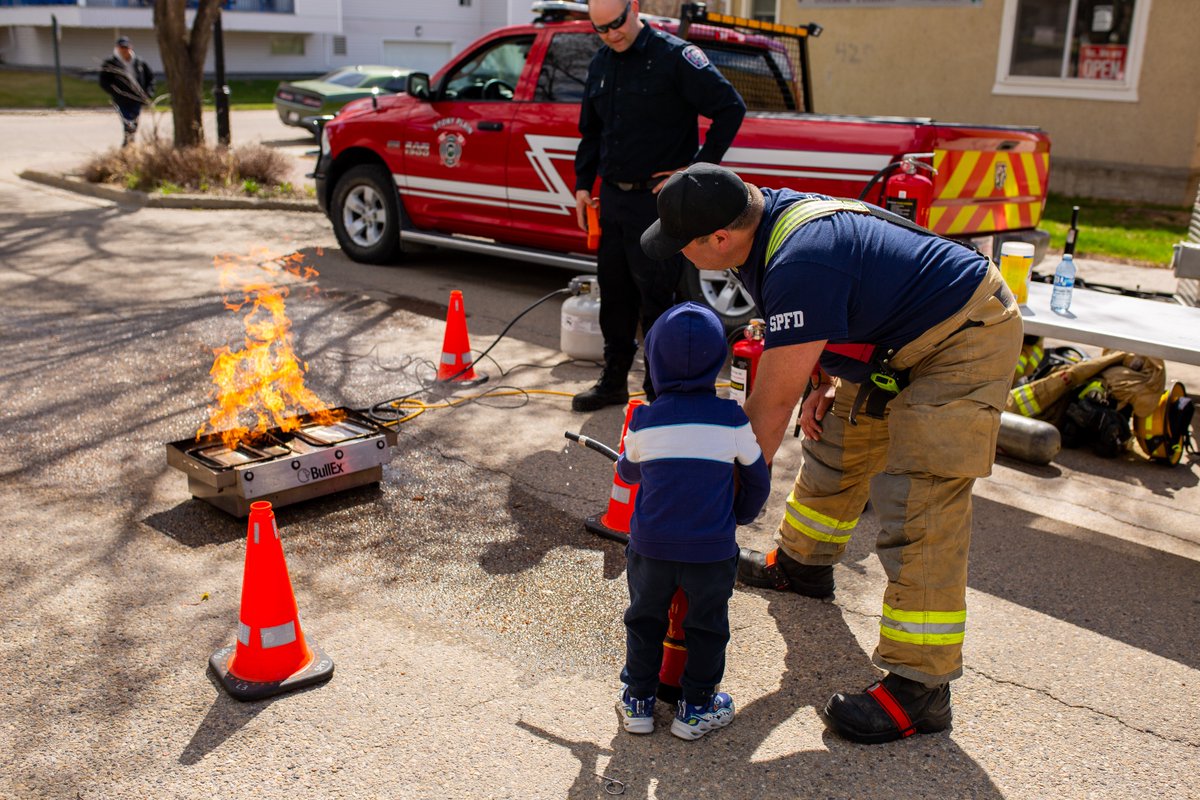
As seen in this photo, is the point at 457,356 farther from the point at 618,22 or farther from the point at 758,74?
the point at 758,74

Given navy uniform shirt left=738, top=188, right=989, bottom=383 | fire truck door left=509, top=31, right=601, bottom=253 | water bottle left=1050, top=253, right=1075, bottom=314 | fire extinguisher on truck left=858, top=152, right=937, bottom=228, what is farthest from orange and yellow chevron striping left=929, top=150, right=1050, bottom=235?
navy uniform shirt left=738, top=188, right=989, bottom=383

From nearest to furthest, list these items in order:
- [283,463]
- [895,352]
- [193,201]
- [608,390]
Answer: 1. [895,352]
2. [283,463]
3. [608,390]
4. [193,201]

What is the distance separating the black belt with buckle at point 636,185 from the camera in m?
5.83

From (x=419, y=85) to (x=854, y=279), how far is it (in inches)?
266

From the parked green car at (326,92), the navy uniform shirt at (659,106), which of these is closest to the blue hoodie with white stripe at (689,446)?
the navy uniform shirt at (659,106)

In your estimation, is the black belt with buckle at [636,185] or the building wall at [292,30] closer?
the black belt with buckle at [636,185]

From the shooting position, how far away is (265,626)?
3385 mm

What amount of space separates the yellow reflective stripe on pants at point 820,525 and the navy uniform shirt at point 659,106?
2.38 metres

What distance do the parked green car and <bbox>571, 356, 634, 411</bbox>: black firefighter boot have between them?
1680 centimetres

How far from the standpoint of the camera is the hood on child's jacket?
303 centimetres

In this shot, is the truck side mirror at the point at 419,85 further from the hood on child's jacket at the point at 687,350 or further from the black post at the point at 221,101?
the black post at the point at 221,101

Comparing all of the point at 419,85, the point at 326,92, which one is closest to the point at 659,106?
the point at 419,85

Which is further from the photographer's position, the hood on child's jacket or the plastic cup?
the plastic cup

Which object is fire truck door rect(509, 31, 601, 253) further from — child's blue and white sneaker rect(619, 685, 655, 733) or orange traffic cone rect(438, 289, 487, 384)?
child's blue and white sneaker rect(619, 685, 655, 733)
